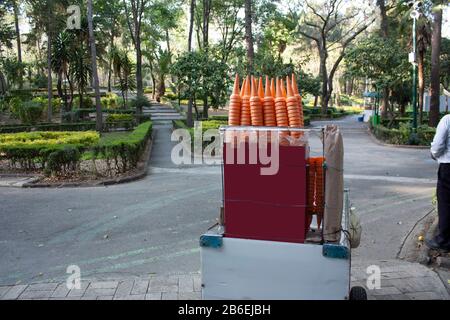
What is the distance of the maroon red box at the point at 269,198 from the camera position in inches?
127

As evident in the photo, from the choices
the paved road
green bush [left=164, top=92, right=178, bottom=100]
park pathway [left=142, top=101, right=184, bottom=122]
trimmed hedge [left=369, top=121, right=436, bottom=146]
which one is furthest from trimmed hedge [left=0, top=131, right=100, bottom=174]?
green bush [left=164, top=92, right=178, bottom=100]

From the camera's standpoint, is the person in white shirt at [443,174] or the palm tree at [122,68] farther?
the palm tree at [122,68]

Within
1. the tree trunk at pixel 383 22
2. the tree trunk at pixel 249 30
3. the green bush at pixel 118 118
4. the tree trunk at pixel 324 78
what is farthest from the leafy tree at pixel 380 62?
the green bush at pixel 118 118

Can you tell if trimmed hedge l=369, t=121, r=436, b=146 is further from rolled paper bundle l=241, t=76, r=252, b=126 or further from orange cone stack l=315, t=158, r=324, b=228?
rolled paper bundle l=241, t=76, r=252, b=126

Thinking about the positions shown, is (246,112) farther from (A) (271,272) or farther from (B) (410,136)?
(B) (410,136)

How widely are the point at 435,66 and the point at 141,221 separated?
2001 centimetres

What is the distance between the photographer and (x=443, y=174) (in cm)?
493

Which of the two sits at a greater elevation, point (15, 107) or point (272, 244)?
point (15, 107)

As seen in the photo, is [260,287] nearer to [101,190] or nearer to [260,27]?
[101,190]

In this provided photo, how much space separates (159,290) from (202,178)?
700 centimetres

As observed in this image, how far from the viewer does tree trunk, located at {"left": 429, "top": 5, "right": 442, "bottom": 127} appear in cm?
2103

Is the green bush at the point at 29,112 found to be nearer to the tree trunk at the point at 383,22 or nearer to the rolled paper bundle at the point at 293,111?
the tree trunk at the point at 383,22

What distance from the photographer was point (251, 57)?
19703 millimetres

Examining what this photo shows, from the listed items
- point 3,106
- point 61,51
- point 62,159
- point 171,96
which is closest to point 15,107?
point 3,106
